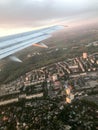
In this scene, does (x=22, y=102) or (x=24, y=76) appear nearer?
(x=22, y=102)

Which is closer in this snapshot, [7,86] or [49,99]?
[49,99]

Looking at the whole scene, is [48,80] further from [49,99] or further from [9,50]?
[9,50]

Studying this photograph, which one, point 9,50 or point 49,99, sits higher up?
point 9,50

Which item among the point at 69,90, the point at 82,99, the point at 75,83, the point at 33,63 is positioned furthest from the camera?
the point at 33,63

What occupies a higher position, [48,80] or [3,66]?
[3,66]

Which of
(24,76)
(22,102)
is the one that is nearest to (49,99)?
(22,102)

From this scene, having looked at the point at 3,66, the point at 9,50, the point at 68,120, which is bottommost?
the point at 68,120

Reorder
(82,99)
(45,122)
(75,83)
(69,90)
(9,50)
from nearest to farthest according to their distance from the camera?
1. (9,50)
2. (45,122)
3. (82,99)
4. (69,90)
5. (75,83)

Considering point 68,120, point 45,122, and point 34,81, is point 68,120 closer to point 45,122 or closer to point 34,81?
point 45,122

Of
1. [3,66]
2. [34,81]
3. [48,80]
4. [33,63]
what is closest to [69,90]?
[48,80]
